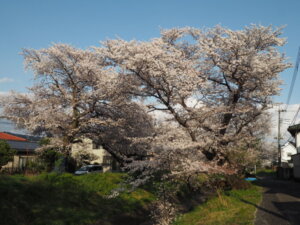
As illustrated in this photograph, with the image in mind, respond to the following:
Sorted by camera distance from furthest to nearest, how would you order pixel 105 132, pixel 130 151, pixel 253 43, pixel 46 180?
pixel 130 151, pixel 105 132, pixel 253 43, pixel 46 180

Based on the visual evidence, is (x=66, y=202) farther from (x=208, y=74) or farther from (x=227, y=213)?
(x=208, y=74)

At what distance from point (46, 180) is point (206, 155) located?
9.79 meters

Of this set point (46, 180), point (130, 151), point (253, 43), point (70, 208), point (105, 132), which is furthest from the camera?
point (130, 151)

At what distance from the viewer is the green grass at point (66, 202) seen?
1184 cm

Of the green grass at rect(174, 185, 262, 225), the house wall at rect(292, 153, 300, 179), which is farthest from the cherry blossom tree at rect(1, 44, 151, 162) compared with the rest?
the house wall at rect(292, 153, 300, 179)

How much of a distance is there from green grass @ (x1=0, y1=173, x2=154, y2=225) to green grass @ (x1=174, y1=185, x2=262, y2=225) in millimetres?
3598

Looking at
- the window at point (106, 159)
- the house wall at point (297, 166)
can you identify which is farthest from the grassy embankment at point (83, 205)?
the window at point (106, 159)

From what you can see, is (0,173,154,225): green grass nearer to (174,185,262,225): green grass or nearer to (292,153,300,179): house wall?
(174,185,262,225): green grass

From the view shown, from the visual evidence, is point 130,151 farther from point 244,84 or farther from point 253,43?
point 253,43

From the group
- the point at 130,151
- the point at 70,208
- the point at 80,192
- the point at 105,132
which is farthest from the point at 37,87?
the point at 70,208

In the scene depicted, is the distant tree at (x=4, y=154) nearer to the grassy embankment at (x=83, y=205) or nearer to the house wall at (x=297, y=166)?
the grassy embankment at (x=83, y=205)

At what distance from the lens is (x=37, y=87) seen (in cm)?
2314

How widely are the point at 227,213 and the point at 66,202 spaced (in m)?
8.09

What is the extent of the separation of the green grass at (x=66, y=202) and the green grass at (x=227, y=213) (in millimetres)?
3598
